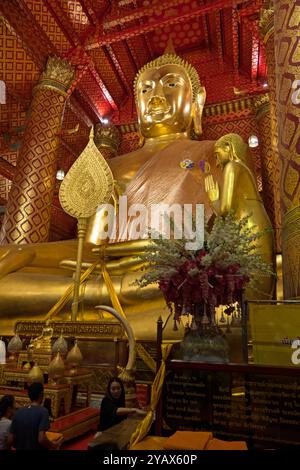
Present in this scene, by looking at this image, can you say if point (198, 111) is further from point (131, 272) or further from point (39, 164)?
point (131, 272)

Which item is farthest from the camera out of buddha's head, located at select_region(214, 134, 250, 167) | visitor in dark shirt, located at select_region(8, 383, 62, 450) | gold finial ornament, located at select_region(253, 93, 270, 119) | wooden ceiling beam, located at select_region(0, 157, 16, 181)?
wooden ceiling beam, located at select_region(0, 157, 16, 181)

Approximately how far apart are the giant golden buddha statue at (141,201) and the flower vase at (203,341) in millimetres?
706

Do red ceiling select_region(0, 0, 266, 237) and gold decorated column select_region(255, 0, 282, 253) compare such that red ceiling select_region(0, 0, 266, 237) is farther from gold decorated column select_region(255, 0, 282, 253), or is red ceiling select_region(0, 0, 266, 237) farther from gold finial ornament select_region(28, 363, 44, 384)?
gold finial ornament select_region(28, 363, 44, 384)

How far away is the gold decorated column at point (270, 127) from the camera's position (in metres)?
3.89

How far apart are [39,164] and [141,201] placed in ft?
5.22

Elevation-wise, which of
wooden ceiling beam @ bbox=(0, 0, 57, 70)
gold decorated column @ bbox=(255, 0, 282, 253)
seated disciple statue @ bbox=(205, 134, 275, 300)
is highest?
wooden ceiling beam @ bbox=(0, 0, 57, 70)

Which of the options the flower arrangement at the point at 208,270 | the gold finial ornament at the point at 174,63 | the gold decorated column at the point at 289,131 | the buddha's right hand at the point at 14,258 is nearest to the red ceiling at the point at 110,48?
the gold finial ornament at the point at 174,63

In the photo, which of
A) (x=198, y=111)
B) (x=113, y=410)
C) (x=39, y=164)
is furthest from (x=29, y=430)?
(x=198, y=111)

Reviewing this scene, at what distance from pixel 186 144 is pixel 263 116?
66.9 inches

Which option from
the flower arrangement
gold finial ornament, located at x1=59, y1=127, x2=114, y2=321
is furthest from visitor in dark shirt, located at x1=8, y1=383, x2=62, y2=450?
gold finial ornament, located at x1=59, y1=127, x2=114, y2=321

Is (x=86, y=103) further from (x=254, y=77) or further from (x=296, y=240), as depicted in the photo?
(x=296, y=240)

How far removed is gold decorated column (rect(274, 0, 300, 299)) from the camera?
85.4 inches

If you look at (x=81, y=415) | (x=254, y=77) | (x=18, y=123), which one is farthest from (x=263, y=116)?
(x=81, y=415)

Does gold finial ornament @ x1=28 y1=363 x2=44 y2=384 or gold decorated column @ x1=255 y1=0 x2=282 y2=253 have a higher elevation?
gold decorated column @ x1=255 y1=0 x2=282 y2=253
